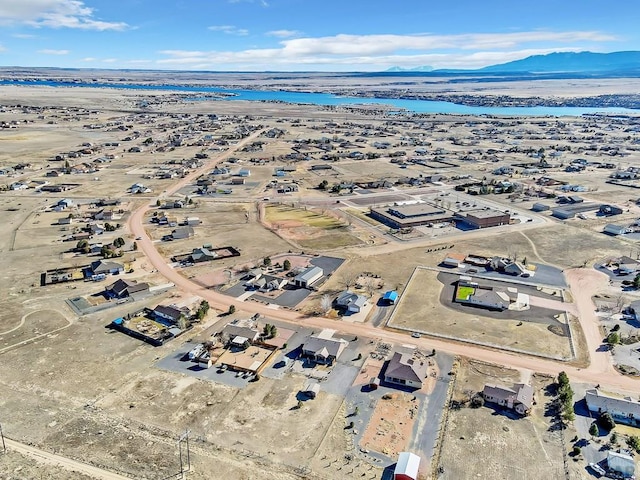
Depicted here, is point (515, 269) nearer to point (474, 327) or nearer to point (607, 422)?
point (474, 327)

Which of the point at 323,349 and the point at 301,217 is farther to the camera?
the point at 301,217

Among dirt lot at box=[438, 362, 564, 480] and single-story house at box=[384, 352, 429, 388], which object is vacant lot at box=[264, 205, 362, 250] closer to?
single-story house at box=[384, 352, 429, 388]

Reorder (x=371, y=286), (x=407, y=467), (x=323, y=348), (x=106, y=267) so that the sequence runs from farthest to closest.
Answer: (x=106, y=267), (x=371, y=286), (x=323, y=348), (x=407, y=467)

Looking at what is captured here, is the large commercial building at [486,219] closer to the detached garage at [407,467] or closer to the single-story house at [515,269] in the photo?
the single-story house at [515,269]

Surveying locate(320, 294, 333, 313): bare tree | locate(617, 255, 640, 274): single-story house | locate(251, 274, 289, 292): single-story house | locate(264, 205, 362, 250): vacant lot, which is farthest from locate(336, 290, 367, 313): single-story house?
locate(617, 255, 640, 274): single-story house

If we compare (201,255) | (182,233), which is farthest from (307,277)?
(182,233)
